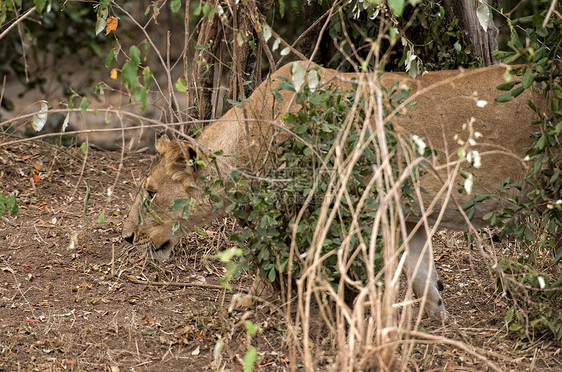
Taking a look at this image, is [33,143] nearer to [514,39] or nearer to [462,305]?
[462,305]

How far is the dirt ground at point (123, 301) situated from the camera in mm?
3600

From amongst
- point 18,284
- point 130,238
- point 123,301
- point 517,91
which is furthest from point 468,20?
point 18,284

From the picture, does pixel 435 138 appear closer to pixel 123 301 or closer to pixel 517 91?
pixel 517 91

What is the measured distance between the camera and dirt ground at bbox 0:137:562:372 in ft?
11.8

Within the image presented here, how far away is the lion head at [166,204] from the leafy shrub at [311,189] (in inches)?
25.9

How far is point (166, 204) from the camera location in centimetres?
445

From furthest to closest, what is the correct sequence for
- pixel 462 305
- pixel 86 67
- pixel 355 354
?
pixel 86 67
pixel 462 305
pixel 355 354

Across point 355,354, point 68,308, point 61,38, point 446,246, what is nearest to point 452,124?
point 446,246

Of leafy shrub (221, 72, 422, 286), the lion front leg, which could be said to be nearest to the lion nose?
leafy shrub (221, 72, 422, 286)

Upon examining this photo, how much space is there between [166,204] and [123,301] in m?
0.63

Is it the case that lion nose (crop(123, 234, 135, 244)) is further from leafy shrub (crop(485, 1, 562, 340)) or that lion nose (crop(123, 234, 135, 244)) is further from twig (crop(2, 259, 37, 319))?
leafy shrub (crop(485, 1, 562, 340))

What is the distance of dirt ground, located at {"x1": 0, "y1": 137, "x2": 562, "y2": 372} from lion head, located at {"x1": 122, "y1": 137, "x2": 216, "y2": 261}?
0.28 metres

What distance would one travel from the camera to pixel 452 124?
4.26 meters

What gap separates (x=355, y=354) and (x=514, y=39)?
1697 millimetres
